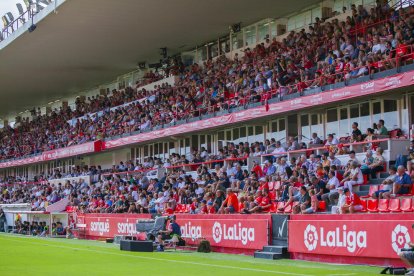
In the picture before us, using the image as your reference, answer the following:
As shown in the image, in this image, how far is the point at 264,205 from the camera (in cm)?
2094

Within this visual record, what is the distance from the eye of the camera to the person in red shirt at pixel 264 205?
812 inches

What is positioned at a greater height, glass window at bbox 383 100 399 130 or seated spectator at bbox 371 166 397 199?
glass window at bbox 383 100 399 130

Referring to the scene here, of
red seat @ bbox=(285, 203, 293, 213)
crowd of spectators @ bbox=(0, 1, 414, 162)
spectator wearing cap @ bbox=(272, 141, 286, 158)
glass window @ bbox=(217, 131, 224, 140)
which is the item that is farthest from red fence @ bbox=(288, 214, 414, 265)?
glass window @ bbox=(217, 131, 224, 140)

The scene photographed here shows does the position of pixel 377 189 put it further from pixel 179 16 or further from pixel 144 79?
pixel 144 79

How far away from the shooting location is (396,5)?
27297 millimetres

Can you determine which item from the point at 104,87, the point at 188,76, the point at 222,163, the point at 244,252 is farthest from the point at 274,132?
the point at 104,87

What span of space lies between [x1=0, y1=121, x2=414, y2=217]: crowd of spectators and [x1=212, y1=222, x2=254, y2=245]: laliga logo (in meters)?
0.71

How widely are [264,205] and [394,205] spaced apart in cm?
526

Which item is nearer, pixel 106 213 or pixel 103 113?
pixel 106 213

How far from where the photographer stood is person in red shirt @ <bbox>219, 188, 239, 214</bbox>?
21422 mm

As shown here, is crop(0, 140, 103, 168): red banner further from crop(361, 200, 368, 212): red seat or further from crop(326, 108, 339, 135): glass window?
crop(361, 200, 368, 212): red seat

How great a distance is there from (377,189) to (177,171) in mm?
15924

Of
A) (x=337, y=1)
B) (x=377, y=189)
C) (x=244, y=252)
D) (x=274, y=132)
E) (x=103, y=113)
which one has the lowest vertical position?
(x=244, y=252)

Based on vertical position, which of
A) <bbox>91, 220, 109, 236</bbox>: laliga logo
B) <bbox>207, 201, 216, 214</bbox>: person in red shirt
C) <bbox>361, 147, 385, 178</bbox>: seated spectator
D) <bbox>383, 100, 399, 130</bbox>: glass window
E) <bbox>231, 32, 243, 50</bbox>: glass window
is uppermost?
<bbox>231, 32, 243, 50</bbox>: glass window
